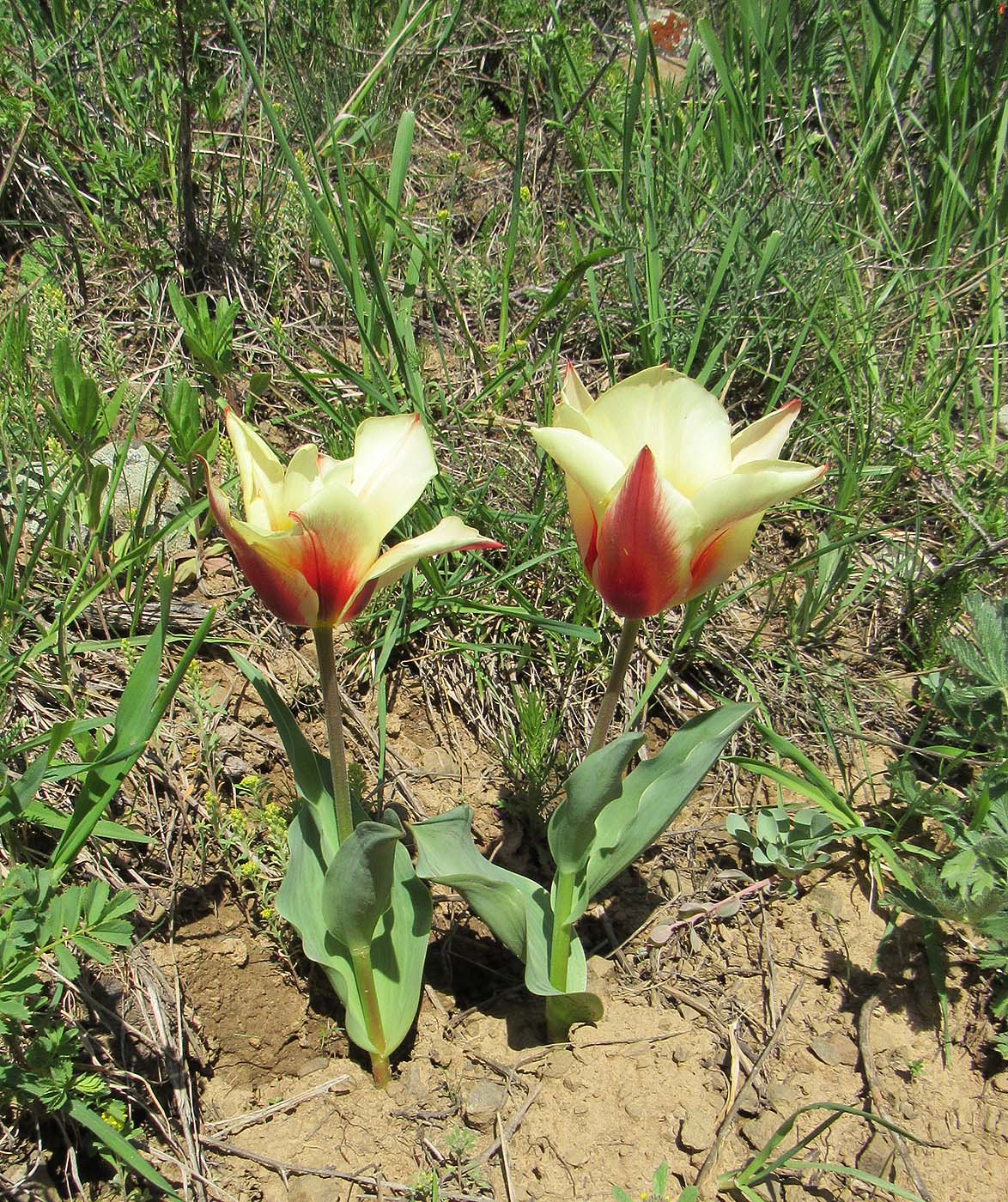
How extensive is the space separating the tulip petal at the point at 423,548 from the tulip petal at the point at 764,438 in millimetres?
387

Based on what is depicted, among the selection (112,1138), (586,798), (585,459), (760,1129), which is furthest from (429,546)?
(760,1129)

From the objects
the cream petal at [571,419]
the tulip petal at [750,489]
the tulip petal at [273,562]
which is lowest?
the tulip petal at [273,562]

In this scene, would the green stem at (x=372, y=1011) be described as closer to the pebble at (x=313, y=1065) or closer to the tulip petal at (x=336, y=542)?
the pebble at (x=313, y=1065)

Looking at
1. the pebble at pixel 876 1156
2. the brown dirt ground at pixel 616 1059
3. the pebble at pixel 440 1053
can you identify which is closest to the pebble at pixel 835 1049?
the brown dirt ground at pixel 616 1059

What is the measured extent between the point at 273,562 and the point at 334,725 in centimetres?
30

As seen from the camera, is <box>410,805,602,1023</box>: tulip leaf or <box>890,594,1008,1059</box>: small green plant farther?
<box>890,594,1008,1059</box>: small green plant

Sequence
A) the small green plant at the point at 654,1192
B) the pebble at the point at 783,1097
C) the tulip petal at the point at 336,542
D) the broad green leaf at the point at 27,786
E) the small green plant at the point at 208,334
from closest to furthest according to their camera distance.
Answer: the tulip petal at the point at 336,542 → the broad green leaf at the point at 27,786 → the small green plant at the point at 654,1192 → the pebble at the point at 783,1097 → the small green plant at the point at 208,334

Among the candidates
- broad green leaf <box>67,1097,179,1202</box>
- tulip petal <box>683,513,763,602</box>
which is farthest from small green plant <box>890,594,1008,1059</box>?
broad green leaf <box>67,1097,179,1202</box>

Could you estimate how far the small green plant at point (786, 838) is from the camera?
6.56ft

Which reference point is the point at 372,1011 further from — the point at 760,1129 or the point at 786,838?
the point at 786,838

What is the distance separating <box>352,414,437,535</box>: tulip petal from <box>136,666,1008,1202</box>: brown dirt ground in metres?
0.92

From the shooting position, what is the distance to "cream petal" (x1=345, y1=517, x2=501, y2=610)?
1293mm

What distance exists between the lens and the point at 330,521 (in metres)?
1.26

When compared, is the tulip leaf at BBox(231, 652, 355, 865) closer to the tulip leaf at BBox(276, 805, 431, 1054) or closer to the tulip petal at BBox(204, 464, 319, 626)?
the tulip leaf at BBox(276, 805, 431, 1054)
